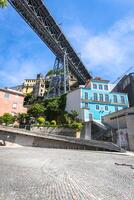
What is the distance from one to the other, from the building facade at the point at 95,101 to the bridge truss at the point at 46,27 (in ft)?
55.4

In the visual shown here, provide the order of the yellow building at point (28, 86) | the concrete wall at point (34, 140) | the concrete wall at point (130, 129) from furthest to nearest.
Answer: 1. the yellow building at point (28, 86)
2. the concrete wall at point (34, 140)
3. the concrete wall at point (130, 129)

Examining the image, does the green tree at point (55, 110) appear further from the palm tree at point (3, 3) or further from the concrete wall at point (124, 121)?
the palm tree at point (3, 3)

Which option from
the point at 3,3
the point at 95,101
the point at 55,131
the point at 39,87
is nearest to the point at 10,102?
the point at 55,131

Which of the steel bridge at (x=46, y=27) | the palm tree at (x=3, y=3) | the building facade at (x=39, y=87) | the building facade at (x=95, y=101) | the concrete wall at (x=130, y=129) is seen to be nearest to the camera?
the palm tree at (x=3, y=3)

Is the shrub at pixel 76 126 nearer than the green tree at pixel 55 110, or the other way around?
the shrub at pixel 76 126

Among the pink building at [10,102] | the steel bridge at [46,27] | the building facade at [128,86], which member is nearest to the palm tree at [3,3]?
the pink building at [10,102]

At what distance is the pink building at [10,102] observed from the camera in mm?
42938

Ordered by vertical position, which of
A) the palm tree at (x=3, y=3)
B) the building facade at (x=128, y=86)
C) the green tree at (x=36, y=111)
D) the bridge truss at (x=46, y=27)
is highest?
the bridge truss at (x=46, y=27)

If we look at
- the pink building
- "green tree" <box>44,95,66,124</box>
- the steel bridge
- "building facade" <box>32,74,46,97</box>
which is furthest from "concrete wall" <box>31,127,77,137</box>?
"building facade" <box>32,74,46,97</box>

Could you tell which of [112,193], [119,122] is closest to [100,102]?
[119,122]

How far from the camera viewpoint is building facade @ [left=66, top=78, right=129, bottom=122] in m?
39.0

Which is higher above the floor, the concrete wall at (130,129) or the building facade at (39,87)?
the building facade at (39,87)

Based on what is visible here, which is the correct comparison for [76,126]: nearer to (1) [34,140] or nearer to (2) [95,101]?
(1) [34,140]

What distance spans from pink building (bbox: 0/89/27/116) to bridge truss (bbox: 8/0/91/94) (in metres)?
17.7
